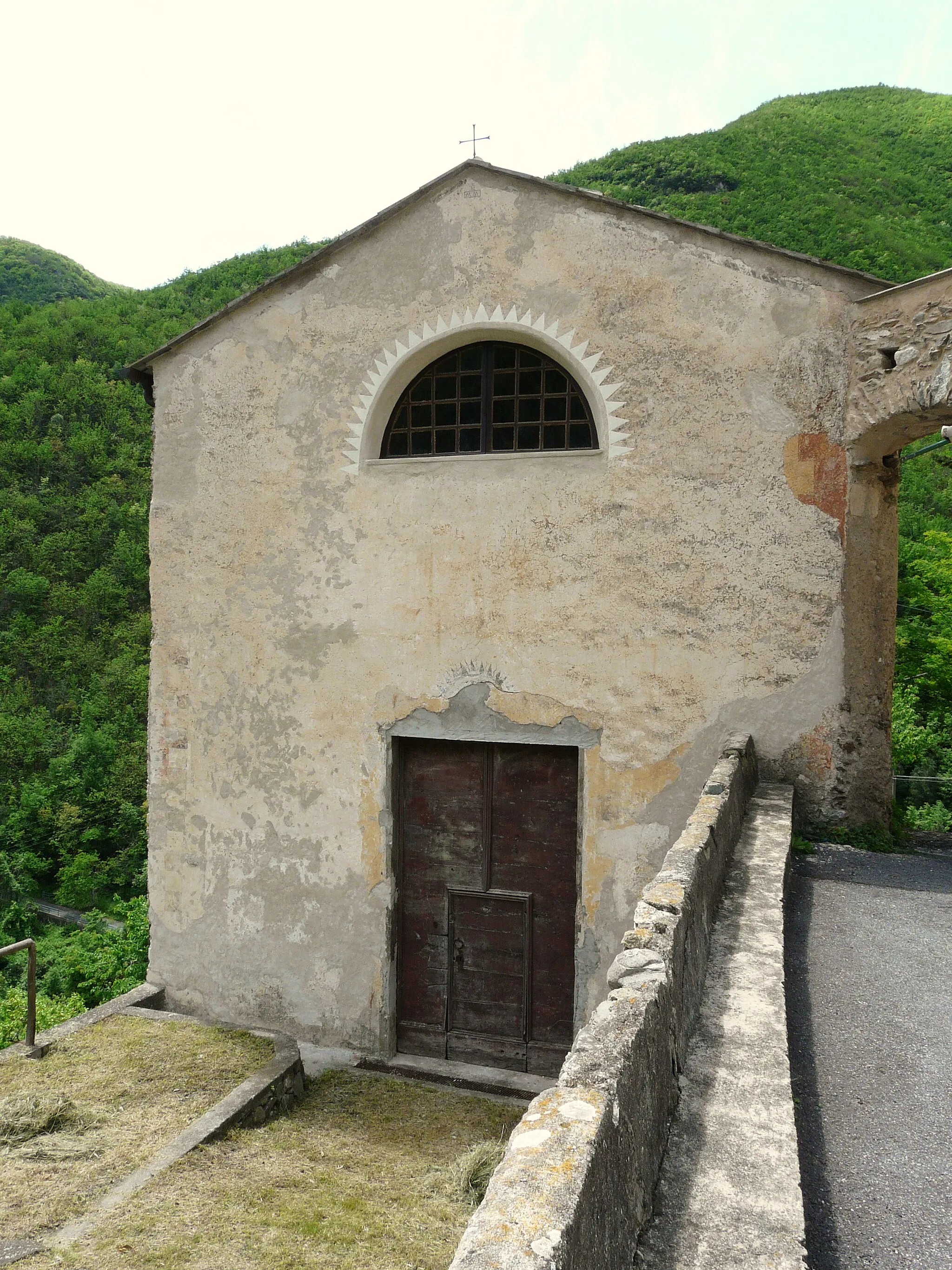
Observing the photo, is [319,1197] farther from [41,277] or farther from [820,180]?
[41,277]

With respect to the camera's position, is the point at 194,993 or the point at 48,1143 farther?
the point at 194,993

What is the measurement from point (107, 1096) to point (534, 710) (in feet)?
12.9

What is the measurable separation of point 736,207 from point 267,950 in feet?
129

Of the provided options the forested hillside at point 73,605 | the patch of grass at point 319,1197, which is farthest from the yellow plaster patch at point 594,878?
the forested hillside at point 73,605

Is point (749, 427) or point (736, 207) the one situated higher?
point (736, 207)

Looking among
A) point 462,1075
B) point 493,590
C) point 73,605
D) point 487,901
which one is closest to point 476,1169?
point 462,1075

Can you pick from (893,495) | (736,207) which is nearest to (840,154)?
(736,207)

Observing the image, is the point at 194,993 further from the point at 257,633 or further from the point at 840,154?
the point at 840,154

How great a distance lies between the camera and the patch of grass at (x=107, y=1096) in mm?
4715

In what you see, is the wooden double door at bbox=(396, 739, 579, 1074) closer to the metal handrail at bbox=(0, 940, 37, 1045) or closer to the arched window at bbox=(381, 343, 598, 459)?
the arched window at bbox=(381, 343, 598, 459)

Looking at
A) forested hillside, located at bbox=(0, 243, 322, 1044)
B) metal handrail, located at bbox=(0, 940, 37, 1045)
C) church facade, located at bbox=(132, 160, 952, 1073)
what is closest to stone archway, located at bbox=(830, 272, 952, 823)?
church facade, located at bbox=(132, 160, 952, 1073)

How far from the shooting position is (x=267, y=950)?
7609 millimetres

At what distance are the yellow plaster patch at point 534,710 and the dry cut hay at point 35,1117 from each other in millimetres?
3869

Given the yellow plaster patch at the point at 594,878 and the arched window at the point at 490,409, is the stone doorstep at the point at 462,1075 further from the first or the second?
the arched window at the point at 490,409
